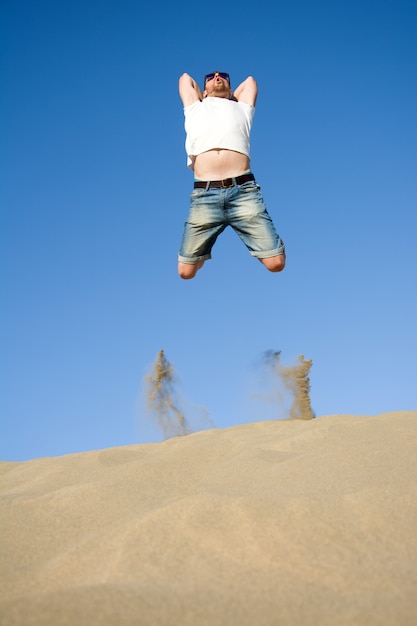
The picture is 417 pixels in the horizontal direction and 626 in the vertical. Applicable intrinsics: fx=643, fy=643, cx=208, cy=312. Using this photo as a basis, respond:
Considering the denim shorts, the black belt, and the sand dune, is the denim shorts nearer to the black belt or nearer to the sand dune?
the black belt

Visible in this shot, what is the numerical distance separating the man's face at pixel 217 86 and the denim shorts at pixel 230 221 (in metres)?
0.80

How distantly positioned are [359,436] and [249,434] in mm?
1127

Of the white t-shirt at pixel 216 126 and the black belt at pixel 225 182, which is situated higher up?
the white t-shirt at pixel 216 126

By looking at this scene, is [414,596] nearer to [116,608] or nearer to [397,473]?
[116,608]

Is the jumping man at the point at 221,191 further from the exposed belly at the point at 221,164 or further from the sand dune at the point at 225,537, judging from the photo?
the sand dune at the point at 225,537

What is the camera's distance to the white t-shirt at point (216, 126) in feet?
15.0

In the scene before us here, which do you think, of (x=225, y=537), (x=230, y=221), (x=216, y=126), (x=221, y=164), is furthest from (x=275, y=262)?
(x=225, y=537)

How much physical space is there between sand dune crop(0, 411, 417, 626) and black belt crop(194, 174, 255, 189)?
5.93 feet

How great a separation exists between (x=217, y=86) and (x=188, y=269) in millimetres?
1396

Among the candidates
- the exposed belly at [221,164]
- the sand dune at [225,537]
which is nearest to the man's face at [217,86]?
the exposed belly at [221,164]

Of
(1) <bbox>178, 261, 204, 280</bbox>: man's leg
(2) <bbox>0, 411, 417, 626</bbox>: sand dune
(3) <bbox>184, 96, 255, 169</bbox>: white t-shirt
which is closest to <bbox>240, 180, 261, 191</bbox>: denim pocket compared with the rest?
(3) <bbox>184, 96, 255, 169</bbox>: white t-shirt

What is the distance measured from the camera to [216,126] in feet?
15.0

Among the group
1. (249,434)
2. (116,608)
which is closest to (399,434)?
(249,434)

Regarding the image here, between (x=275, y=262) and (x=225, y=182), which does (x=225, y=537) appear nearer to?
(x=275, y=262)
